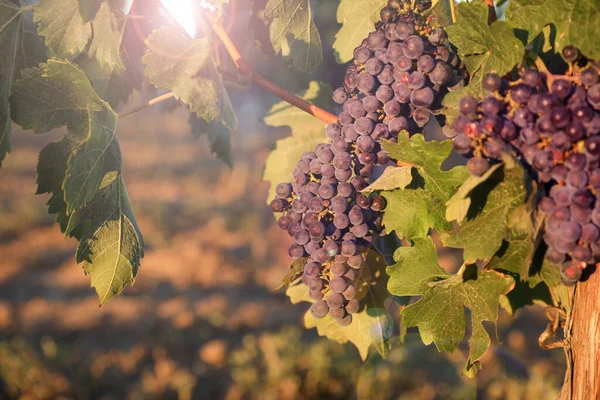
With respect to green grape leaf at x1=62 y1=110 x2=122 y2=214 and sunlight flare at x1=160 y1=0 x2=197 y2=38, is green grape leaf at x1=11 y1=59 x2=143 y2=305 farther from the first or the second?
sunlight flare at x1=160 y1=0 x2=197 y2=38

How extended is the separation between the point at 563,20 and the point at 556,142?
0.63 ft

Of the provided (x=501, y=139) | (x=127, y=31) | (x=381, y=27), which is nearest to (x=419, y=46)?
(x=381, y=27)

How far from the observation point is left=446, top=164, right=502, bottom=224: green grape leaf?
718 mm

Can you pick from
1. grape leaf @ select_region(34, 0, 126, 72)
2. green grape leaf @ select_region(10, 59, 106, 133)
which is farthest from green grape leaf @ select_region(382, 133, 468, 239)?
grape leaf @ select_region(34, 0, 126, 72)

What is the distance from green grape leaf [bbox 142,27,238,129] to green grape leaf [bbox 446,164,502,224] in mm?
514

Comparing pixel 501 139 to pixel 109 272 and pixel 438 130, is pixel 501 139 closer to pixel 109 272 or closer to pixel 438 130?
pixel 109 272

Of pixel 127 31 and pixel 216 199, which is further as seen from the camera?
pixel 216 199

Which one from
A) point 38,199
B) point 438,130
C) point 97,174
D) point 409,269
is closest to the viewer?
point 409,269

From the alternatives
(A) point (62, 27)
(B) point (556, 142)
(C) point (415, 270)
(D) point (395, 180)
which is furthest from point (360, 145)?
(A) point (62, 27)

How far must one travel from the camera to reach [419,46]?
95 cm

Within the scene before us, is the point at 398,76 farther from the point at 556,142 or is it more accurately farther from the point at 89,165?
the point at 89,165

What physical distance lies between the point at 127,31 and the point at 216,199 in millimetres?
6001

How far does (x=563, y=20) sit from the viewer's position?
77cm

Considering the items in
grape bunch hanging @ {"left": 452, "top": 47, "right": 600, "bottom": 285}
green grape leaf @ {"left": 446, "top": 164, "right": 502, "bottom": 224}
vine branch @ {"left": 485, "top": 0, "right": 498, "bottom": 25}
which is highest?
vine branch @ {"left": 485, "top": 0, "right": 498, "bottom": 25}
